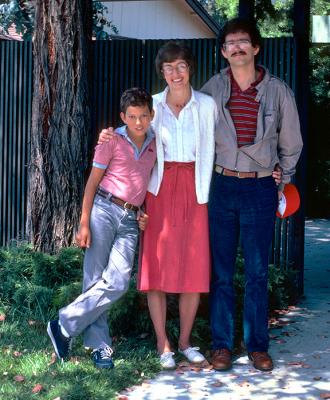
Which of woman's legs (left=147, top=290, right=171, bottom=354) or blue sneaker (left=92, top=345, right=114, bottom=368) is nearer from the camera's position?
blue sneaker (left=92, top=345, right=114, bottom=368)

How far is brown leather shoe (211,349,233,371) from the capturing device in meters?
5.33

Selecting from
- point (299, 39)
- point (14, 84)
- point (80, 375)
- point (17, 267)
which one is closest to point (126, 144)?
point (80, 375)

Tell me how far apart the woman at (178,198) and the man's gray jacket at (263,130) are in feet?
0.28

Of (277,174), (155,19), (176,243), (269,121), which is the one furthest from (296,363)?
(155,19)

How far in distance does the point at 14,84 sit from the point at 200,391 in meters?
4.36

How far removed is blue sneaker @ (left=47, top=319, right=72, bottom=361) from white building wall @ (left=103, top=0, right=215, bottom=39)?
43.1 feet

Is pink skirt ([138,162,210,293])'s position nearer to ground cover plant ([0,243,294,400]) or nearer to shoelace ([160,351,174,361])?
shoelace ([160,351,174,361])

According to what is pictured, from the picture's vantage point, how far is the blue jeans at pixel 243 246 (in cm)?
521

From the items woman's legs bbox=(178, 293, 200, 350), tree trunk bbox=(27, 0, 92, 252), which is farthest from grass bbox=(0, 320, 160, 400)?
tree trunk bbox=(27, 0, 92, 252)

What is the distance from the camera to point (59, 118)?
273 inches

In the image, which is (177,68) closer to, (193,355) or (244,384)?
(193,355)

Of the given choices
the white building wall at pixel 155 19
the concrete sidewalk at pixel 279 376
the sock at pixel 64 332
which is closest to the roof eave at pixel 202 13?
the white building wall at pixel 155 19

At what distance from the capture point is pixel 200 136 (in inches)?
203

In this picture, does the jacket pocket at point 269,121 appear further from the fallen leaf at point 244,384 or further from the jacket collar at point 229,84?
the fallen leaf at point 244,384
